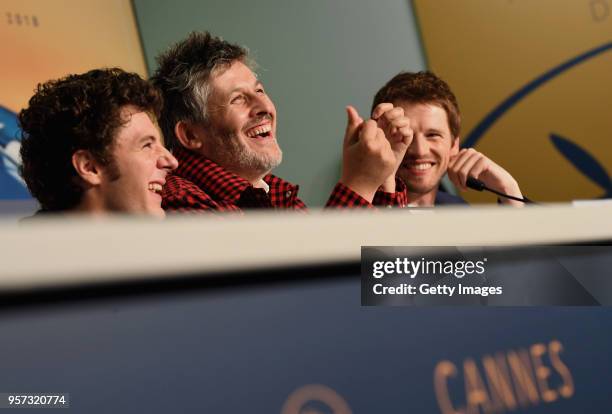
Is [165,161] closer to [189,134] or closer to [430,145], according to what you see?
[189,134]

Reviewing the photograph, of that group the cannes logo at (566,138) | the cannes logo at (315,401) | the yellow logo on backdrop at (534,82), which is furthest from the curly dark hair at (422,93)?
the cannes logo at (566,138)

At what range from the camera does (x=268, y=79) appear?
3.27 meters

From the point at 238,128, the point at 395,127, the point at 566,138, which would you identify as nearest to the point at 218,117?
the point at 238,128

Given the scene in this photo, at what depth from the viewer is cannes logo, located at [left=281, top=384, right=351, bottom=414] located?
519mm

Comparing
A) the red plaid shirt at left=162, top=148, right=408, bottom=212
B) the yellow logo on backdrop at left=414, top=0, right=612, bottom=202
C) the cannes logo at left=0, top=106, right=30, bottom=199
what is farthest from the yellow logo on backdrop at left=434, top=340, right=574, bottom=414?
the yellow logo on backdrop at left=414, top=0, right=612, bottom=202

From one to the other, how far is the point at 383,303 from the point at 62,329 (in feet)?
0.77

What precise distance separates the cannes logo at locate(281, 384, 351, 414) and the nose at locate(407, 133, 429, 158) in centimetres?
131

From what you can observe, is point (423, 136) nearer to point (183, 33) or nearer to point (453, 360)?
point (453, 360)

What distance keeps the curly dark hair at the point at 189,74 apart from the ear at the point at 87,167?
411 millimetres

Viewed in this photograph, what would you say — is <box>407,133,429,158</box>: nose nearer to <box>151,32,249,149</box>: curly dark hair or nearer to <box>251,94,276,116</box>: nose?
A: <box>251,94,276,116</box>: nose

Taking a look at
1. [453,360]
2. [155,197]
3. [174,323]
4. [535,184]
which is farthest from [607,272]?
[535,184]

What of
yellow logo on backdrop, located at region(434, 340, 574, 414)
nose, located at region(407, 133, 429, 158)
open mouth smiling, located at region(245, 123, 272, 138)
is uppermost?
open mouth smiling, located at region(245, 123, 272, 138)

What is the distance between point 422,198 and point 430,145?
0.12m

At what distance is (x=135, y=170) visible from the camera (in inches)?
51.9
